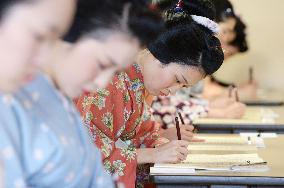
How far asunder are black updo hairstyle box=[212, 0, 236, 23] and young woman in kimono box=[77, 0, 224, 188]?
4.51 ft

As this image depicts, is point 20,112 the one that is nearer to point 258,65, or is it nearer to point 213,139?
point 213,139

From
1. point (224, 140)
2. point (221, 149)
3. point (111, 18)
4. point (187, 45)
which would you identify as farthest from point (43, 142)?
point (224, 140)

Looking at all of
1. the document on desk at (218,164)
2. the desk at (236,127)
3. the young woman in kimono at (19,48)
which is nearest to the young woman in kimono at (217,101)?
the desk at (236,127)

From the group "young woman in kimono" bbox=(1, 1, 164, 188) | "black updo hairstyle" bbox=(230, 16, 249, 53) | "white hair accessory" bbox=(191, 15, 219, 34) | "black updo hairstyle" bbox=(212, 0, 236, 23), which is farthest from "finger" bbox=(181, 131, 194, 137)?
"black updo hairstyle" bbox=(230, 16, 249, 53)

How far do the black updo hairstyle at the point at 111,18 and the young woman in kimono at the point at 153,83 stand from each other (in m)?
0.86

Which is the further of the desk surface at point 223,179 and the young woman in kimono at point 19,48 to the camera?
the desk surface at point 223,179

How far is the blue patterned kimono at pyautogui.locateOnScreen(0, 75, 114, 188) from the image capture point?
1.06 metres

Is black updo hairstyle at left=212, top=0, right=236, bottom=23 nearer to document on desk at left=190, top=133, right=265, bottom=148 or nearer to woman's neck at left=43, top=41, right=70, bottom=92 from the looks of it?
document on desk at left=190, top=133, right=265, bottom=148

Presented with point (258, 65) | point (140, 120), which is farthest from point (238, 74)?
point (140, 120)

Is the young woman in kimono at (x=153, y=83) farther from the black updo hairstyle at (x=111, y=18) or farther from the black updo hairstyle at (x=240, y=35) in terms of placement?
the black updo hairstyle at (x=240, y=35)

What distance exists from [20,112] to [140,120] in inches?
49.2

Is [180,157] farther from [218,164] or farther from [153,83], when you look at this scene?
[153,83]

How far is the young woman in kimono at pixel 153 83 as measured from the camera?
2045mm

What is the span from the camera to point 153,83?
2221 millimetres
